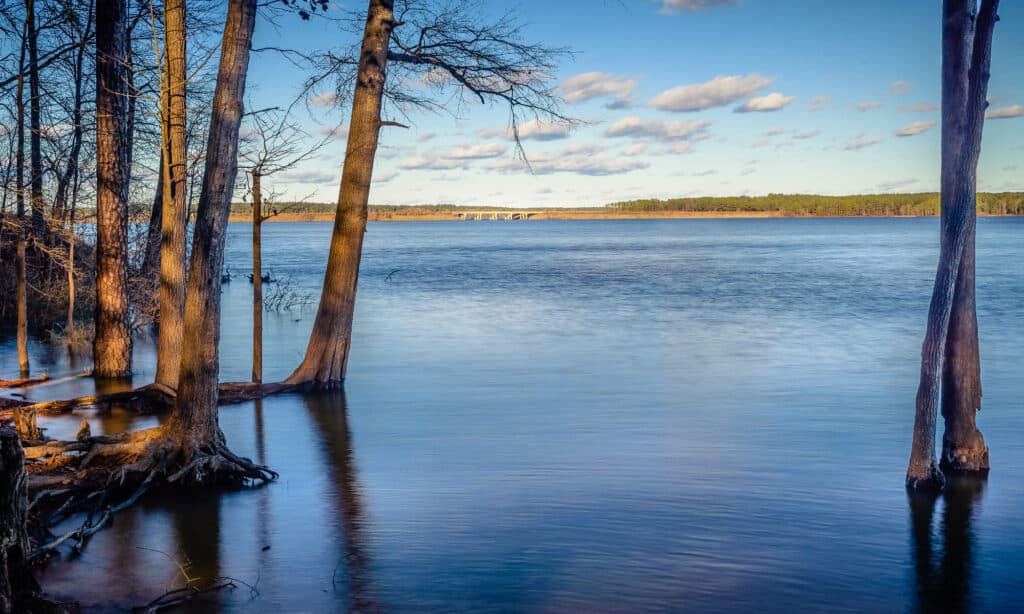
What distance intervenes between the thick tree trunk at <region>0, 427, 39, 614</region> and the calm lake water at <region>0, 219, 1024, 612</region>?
1233mm

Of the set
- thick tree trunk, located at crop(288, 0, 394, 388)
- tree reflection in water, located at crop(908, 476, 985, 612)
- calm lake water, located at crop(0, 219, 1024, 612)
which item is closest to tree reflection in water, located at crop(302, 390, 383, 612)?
calm lake water, located at crop(0, 219, 1024, 612)

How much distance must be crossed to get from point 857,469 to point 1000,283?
3653cm

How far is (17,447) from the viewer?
536 cm

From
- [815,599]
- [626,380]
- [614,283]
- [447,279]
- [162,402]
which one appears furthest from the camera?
[447,279]

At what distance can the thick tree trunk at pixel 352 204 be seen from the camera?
1480 cm

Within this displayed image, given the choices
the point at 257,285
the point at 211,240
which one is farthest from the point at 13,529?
the point at 257,285

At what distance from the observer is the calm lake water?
728cm

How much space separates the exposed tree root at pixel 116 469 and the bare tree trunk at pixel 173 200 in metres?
3.52

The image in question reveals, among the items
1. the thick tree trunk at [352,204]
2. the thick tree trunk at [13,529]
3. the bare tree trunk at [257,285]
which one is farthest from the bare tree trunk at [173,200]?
the thick tree trunk at [13,529]

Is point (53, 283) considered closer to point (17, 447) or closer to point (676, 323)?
point (676, 323)

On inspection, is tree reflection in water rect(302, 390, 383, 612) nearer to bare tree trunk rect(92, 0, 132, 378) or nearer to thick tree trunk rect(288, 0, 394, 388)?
thick tree trunk rect(288, 0, 394, 388)

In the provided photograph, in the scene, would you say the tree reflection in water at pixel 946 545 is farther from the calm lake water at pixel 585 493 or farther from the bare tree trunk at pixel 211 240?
the bare tree trunk at pixel 211 240

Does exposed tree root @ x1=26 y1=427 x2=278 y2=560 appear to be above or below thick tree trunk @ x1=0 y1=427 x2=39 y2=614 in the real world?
below

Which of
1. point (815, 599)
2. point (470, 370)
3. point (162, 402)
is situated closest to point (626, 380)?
point (470, 370)
